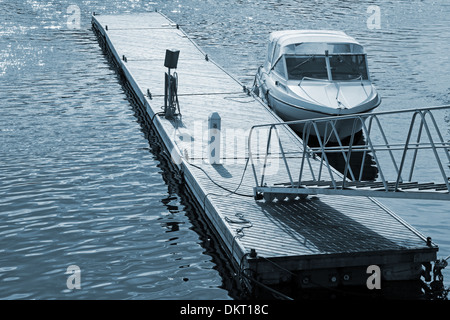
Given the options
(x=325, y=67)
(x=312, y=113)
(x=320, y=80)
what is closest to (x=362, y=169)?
(x=312, y=113)

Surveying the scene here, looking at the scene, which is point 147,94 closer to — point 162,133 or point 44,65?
point 162,133

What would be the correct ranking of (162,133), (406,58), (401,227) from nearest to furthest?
(401,227) < (162,133) < (406,58)

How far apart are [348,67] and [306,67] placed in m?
1.32

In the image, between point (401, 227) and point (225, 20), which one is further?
point (225, 20)

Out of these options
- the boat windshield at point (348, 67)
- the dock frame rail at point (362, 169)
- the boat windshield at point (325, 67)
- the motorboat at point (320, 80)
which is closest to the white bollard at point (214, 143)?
the dock frame rail at point (362, 169)

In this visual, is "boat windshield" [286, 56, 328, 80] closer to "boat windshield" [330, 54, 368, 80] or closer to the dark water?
"boat windshield" [330, 54, 368, 80]

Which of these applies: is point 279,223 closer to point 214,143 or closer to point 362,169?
point 362,169

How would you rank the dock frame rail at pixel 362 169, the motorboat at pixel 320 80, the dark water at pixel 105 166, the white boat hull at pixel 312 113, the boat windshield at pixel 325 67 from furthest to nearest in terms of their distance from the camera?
the boat windshield at pixel 325 67
the motorboat at pixel 320 80
the white boat hull at pixel 312 113
the dark water at pixel 105 166
the dock frame rail at pixel 362 169

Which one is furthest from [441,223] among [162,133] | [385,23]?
[385,23]

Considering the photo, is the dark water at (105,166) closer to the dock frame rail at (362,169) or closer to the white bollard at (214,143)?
the white bollard at (214,143)

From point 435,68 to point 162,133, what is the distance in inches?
625

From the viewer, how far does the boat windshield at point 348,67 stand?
886 inches
